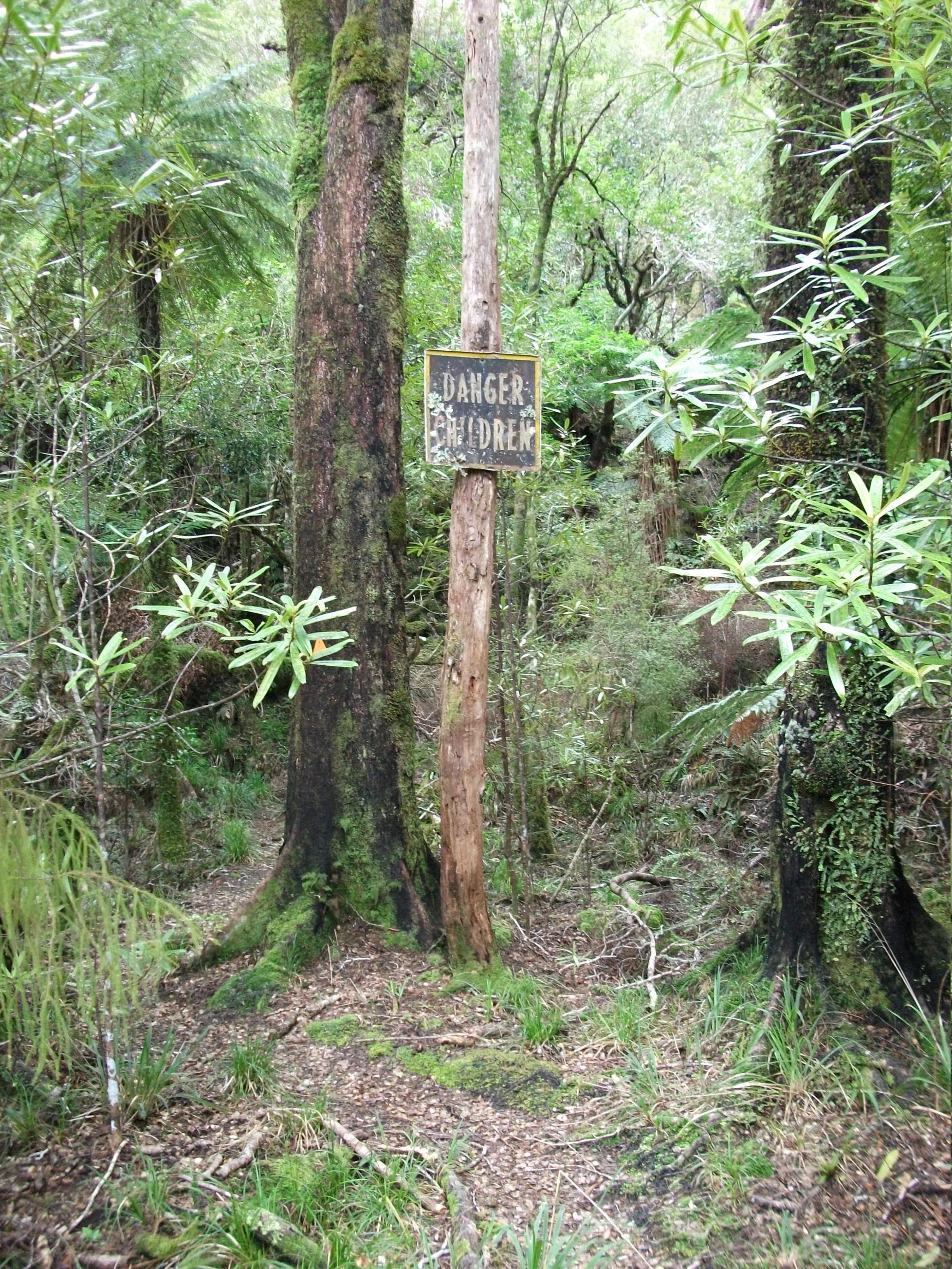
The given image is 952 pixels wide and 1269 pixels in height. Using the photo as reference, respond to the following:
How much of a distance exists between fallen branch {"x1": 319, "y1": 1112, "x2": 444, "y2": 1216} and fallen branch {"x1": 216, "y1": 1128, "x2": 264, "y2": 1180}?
23 centimetres

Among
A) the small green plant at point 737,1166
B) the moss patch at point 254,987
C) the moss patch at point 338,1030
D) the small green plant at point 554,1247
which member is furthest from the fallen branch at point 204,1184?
the small green plant at point 737,1166

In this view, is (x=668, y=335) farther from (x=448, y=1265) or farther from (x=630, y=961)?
(x=448, y=1265)

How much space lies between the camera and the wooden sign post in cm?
412

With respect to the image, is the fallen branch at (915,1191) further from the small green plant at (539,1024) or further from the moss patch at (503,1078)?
the small green plant at (539,1024)

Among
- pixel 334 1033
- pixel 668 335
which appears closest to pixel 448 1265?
pixel 334 1033

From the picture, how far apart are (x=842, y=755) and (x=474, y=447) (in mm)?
2130

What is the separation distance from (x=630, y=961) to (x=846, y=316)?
3.36m

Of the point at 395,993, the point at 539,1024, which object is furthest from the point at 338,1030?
the point at 539,1024

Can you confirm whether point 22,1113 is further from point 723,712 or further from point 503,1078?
point 723,712

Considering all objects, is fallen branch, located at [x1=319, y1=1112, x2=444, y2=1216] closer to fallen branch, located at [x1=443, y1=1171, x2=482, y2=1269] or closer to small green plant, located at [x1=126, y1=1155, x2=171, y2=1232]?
fallen branch, located at [x1=443, y1=1171, x2=482, y2=1269]

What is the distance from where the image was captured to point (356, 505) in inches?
174

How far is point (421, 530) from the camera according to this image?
26.7 feet

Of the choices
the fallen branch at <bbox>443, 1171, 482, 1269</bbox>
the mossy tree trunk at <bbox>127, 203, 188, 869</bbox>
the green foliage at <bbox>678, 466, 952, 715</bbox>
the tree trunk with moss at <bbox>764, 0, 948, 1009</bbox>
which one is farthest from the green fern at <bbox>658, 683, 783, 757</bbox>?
the mossy tree trunk at <bbox>127, 203, 188, 869</bbox>

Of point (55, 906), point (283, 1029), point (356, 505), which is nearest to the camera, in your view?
point (55, 906)
